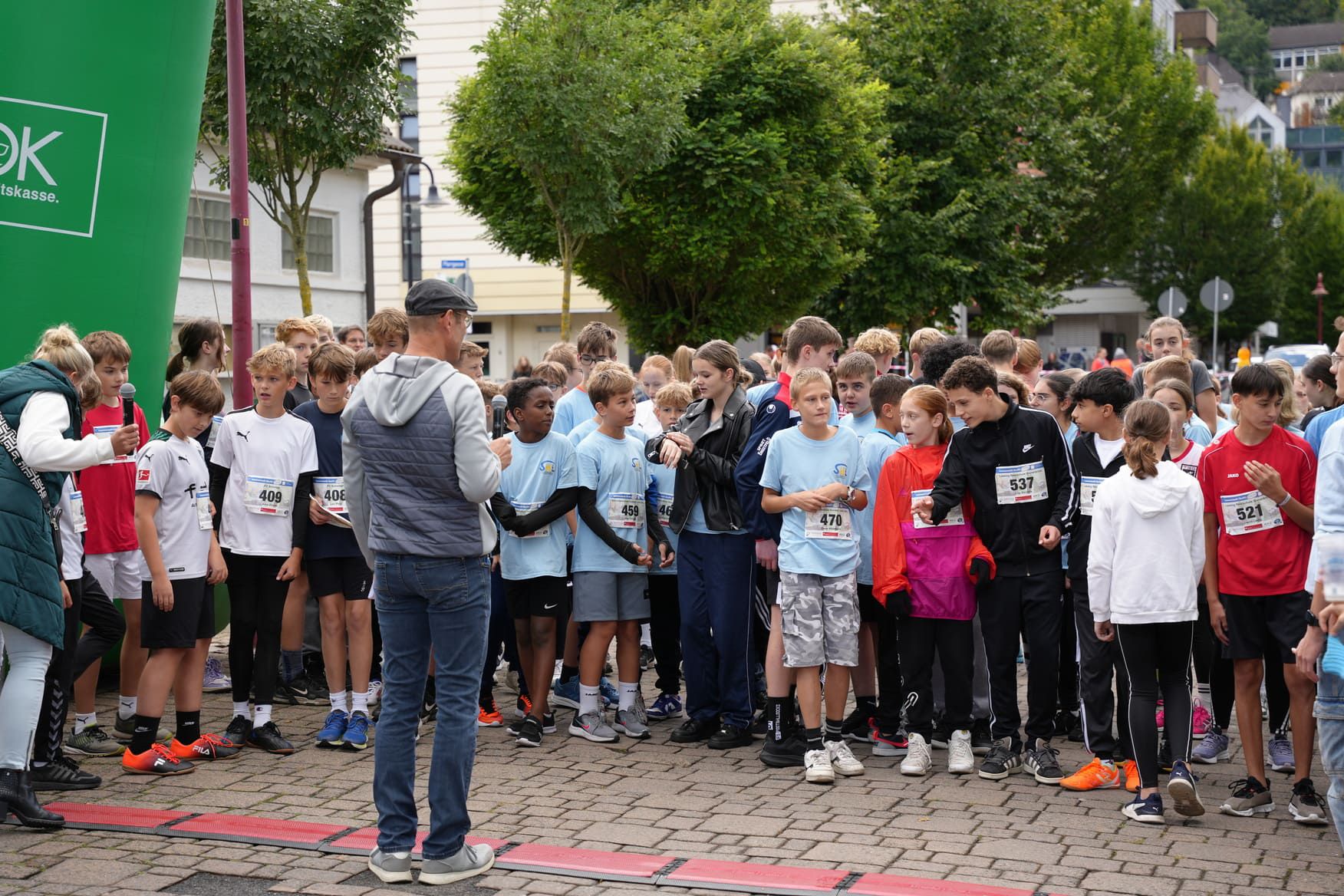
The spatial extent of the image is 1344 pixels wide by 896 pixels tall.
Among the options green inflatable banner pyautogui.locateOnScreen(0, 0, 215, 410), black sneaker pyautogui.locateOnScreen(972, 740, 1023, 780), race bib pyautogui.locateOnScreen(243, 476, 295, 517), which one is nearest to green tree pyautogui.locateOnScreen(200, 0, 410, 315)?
green inflatable banner pyautogui.locateOnScreen(0, 0, 215, 410)

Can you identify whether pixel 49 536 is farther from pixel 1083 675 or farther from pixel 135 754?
pixel 1083 675

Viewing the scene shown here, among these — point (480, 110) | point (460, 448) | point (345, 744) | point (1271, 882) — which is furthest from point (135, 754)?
point (480, 110)

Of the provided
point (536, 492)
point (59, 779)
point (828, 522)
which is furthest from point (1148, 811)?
point (59, 779)

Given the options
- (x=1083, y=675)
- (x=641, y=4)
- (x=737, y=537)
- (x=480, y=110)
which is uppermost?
(x=641, y=4)

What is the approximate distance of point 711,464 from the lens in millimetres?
7371

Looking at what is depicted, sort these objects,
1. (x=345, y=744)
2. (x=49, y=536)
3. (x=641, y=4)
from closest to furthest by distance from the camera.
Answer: (x=49, y=536) → (x=345, y=744) → (x=641, y=4)

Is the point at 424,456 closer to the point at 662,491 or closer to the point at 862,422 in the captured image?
the point at 662,491

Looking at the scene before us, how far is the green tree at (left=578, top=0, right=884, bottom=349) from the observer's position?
86.0 feet

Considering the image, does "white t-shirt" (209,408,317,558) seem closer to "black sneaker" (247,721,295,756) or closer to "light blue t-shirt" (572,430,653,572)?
"black sneaker" (247,721,295,756)

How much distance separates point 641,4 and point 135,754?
23989 mm

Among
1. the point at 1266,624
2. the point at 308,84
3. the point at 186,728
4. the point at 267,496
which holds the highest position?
the point at 308,84

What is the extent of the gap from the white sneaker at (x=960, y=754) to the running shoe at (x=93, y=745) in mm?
4009

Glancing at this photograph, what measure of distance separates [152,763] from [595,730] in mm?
2179

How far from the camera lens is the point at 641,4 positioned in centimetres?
2836
